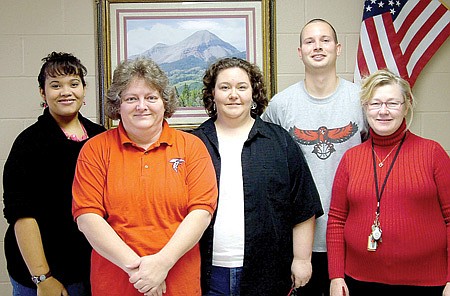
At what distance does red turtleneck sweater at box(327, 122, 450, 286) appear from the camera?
1.95 metres

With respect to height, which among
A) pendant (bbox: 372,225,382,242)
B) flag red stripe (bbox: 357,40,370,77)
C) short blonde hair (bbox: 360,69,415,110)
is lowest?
pendant (bbox: 372,225,382,242)

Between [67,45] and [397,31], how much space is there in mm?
1735

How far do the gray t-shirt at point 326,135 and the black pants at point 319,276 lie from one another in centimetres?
4

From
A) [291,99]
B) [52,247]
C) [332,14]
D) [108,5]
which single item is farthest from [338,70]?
[52,247]

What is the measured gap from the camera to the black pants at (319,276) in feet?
7.31

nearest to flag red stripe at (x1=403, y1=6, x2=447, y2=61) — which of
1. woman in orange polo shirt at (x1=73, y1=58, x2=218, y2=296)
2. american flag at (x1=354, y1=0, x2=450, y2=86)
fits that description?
american flag at (x1=354, y1=0, x2=450, y2=86)

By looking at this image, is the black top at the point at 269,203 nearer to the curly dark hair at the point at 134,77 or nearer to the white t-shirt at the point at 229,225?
the white t-shirt at the point at 229,225

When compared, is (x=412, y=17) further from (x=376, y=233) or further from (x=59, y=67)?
(x=59, y=67)

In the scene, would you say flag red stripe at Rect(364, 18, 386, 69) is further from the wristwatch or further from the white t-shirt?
the wristwatch

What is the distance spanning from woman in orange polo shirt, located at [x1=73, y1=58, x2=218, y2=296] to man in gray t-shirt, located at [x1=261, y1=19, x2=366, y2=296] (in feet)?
1.66

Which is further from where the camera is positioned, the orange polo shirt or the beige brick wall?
the beige brick wall

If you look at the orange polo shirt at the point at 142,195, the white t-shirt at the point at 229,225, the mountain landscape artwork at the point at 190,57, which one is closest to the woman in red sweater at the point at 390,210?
the white t-shirt at the point at 229,225

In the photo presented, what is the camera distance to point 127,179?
1.83 m

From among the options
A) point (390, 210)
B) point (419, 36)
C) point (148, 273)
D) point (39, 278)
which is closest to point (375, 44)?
point (419, 36)
